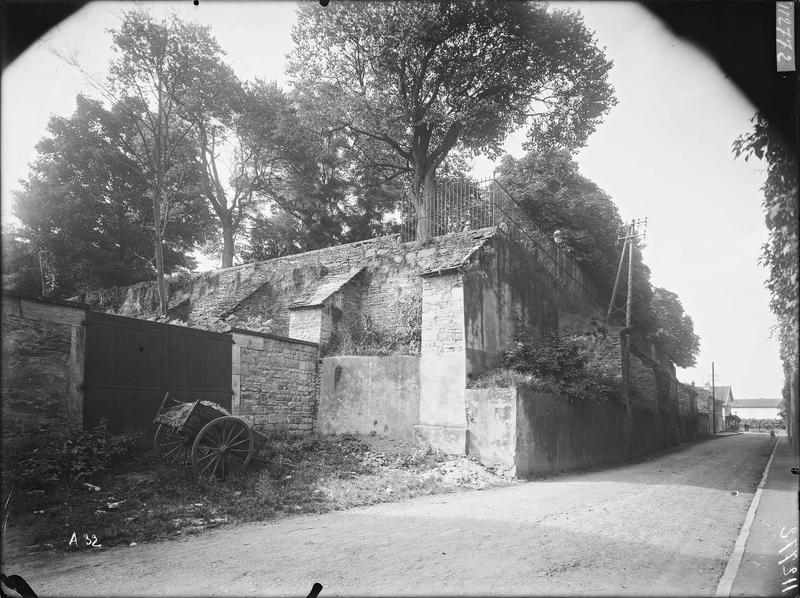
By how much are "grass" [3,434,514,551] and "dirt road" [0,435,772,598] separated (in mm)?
432

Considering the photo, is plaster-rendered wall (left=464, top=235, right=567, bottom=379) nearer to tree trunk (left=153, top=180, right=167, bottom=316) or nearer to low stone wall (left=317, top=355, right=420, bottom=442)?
low stone wall (left=317, top=355, right=420, bottom=442)

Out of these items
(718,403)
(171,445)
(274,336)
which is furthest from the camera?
(718,403)

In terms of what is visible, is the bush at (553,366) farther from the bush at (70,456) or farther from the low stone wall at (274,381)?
the bush at (70,456)

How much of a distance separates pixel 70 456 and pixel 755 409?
108 meters

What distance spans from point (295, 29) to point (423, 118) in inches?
152

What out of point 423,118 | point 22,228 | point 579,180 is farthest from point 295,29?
point 579,180

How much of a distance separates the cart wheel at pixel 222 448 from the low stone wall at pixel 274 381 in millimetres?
2431

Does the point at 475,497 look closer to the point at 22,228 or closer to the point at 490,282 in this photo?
the point at 490,282

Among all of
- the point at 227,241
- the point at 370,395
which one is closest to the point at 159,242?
the point at 370,395

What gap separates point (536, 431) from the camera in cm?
1027

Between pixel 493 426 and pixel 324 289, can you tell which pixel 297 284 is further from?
pixel 493 426

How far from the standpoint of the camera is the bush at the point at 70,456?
6.24m


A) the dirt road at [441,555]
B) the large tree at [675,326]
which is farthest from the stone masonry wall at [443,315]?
the large tree at [675,326]

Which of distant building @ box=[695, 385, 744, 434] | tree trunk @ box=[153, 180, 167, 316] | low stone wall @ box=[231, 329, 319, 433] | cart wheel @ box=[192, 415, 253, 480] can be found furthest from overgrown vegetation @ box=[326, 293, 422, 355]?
distant building @ box=[695, 385, 744, 434]
